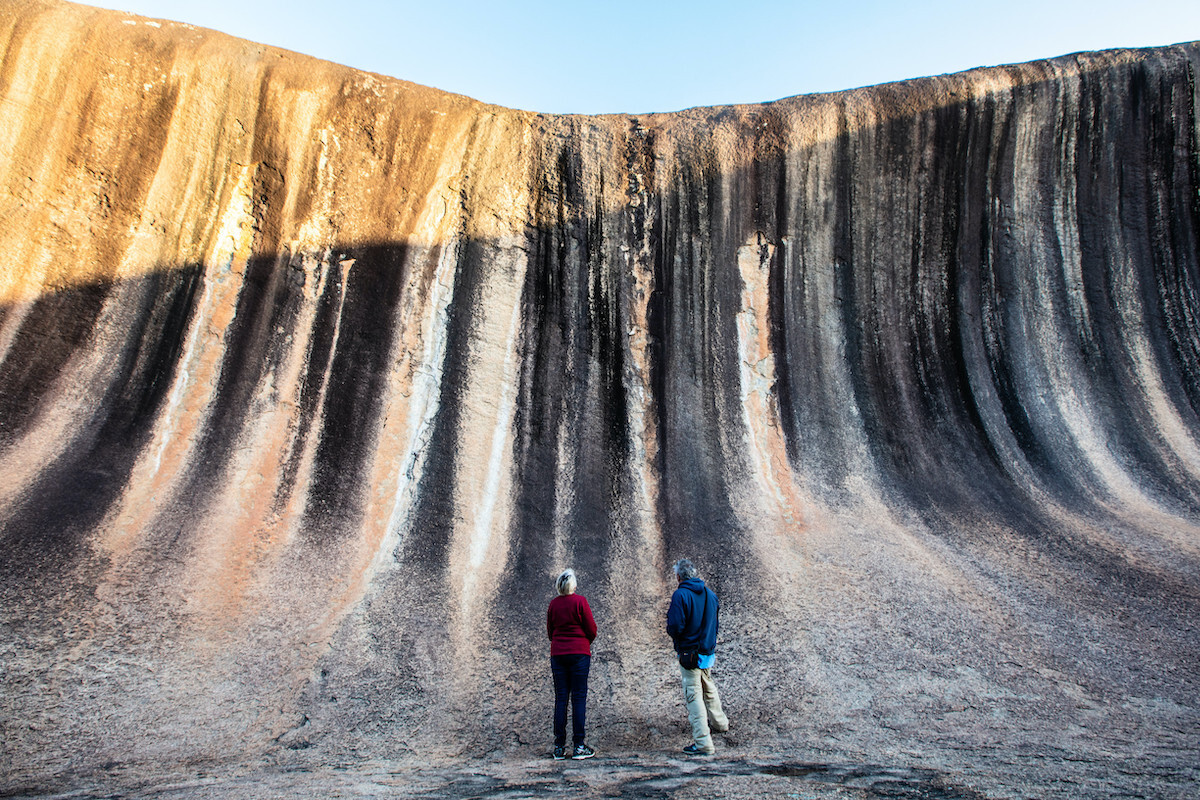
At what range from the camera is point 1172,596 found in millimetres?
5938

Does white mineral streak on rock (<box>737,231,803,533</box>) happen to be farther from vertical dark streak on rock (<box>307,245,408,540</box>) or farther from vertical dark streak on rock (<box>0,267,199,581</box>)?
vertical dark streak on rock (<box>0,267,199,581</box>)

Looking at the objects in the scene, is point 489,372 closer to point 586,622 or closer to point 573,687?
point 586,622

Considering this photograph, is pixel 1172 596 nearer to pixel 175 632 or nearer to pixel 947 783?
pixel 947 783

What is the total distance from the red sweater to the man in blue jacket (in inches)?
19.2

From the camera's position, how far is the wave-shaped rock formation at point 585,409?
5.18 m

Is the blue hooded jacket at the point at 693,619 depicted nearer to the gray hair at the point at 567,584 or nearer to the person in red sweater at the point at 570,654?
the person in red sweater at the point at 570,654

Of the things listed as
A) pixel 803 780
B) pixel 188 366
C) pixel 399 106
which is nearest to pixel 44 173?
pixel 188 366

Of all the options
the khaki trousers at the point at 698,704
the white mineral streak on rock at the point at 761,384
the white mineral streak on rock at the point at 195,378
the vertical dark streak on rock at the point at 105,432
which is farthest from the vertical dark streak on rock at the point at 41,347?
the white mineral streak on rock at the point at 761,384

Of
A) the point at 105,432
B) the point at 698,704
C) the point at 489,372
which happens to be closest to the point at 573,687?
the point at 698,704

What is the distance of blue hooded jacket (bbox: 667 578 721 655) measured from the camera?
3990 millimetres

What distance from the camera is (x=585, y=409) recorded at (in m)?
8.70

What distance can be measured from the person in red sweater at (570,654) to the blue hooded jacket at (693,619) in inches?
19.1

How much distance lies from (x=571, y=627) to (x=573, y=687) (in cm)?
37

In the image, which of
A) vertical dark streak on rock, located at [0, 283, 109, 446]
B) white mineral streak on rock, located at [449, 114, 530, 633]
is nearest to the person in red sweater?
white mineral streak on rock, located at [449, 114, 530, 633]
